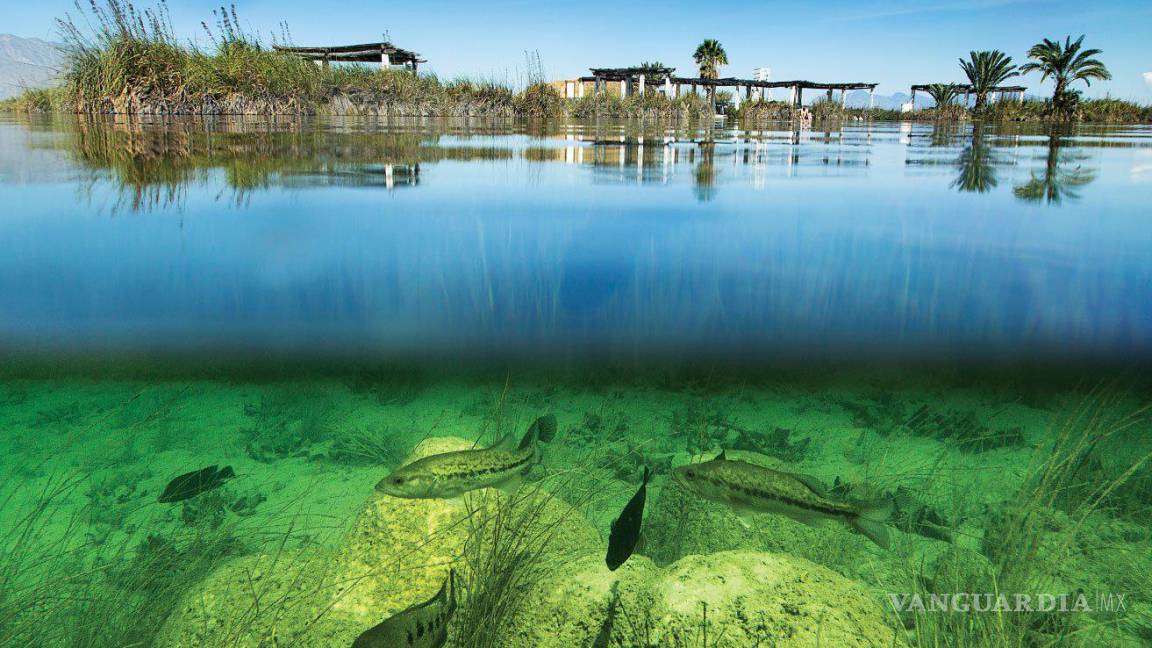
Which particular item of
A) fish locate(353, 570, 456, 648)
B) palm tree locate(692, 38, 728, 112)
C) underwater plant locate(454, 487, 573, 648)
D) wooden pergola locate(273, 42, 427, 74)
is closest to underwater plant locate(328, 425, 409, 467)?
underwater plant locate(454, 487, 573, 648)

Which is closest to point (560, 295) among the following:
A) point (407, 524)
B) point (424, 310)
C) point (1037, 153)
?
point (424, 310)

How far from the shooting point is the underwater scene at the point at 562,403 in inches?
77.3

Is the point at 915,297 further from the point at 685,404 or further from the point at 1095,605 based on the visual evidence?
the point at 1095,605

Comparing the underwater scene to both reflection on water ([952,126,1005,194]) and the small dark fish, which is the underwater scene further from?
reflection on water ([952,126,1005,194])

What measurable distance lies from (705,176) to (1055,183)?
4094 millimetres

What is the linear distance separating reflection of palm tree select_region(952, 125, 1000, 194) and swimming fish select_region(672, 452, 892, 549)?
713 cm

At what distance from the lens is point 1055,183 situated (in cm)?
820

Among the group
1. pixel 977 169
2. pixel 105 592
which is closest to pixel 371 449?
pixel 105 592

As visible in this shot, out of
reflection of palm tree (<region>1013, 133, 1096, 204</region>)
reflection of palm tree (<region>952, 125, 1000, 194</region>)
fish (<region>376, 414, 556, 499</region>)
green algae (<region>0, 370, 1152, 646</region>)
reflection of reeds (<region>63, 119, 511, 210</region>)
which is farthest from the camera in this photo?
reflection of palm tree (<region>952, 125, 1000, 194</region>)

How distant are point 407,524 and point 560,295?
2898 mm

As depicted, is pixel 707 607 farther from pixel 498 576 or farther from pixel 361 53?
pixel 361 53

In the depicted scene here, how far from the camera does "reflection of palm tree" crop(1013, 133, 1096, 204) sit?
7280 mm

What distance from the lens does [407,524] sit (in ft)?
7.67

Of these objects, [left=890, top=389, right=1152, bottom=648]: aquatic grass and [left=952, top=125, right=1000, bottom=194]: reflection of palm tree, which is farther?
[left=952, top=125, right=1000, bottom=194]: reflection of palm tree
